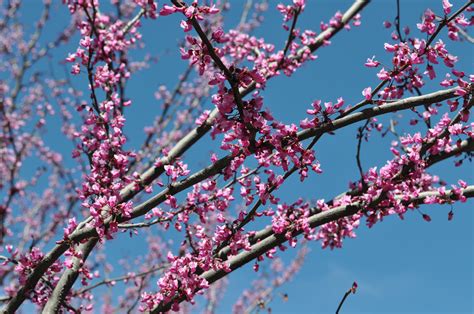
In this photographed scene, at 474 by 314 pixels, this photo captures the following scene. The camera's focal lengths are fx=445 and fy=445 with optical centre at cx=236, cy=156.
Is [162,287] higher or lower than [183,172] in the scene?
lower

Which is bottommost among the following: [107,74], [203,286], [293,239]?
[203,286]

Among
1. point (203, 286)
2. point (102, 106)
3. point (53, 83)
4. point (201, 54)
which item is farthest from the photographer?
point (53, 83)

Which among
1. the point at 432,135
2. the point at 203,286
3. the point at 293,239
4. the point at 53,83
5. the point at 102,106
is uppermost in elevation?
the point at 53,83

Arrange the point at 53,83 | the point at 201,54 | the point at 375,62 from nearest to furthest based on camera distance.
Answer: the point at 201,54
the point at 375,62
the point at 53,83

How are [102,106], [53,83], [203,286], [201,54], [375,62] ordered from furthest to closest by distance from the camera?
[53,83], [102,106], [203,286], [375,62], [201,54]

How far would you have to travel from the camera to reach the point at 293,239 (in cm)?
376

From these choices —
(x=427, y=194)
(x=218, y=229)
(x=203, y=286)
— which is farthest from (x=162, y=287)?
(x=427, y=194)

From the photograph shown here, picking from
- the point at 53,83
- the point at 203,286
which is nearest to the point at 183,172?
the point at 203,286

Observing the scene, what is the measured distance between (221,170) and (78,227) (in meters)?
1.41

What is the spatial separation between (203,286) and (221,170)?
3.30 feet

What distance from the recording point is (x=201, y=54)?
9.17 feet

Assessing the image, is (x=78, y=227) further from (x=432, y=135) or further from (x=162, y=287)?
(x=432, y=135)

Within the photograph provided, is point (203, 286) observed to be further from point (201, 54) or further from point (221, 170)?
point (201, 54)

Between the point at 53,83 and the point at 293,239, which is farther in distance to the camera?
the point at 53,83
